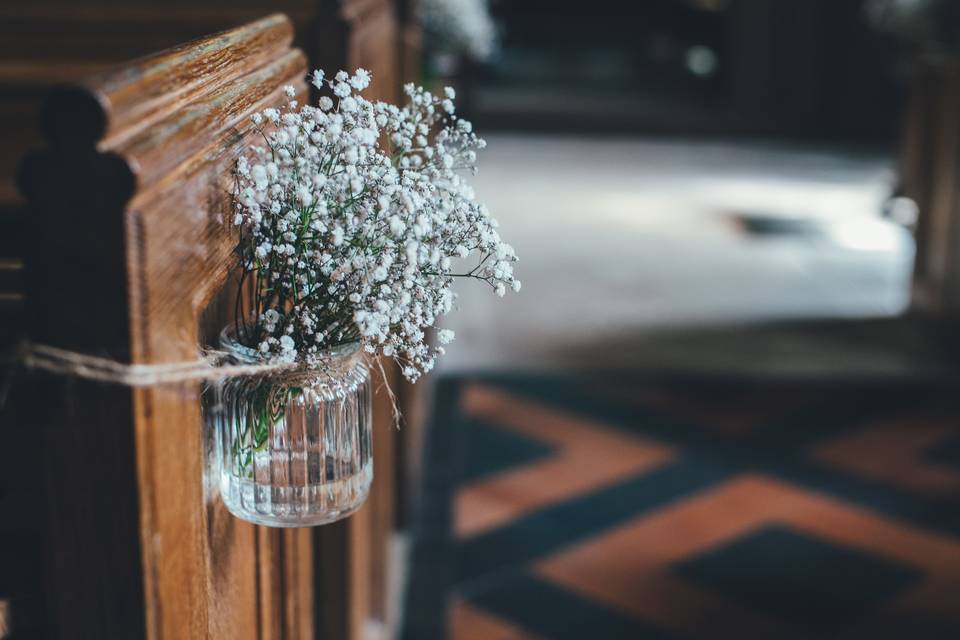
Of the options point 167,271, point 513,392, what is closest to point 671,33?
point 513,392

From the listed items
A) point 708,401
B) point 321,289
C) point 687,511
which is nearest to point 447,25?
point 708,401

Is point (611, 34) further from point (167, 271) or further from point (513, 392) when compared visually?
point (167, 271)

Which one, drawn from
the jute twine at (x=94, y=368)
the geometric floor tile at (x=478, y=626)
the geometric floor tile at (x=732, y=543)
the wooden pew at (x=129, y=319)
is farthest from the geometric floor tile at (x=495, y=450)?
the jute twine at (x=94, y=368)

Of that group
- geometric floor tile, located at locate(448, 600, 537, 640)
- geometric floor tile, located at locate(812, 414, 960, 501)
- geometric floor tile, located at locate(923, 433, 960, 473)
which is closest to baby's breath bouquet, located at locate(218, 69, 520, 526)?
geometric floor tile, located at locate(448, 600, 537, 640)

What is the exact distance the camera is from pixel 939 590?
2.71 metres

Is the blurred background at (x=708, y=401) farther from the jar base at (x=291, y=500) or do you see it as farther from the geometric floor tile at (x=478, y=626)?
the jar base at (x=291, y=500)

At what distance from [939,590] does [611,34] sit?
11.0m

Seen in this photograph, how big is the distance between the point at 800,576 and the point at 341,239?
86.4 inches

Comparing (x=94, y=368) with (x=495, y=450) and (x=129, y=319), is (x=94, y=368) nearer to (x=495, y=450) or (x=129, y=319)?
(x=129, y=319)

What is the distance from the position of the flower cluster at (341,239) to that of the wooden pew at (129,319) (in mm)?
39

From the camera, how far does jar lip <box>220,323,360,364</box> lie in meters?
0.95

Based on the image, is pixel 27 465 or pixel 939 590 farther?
pixel 939 590

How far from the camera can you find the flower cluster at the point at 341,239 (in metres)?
0.92

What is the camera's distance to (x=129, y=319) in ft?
2.35
